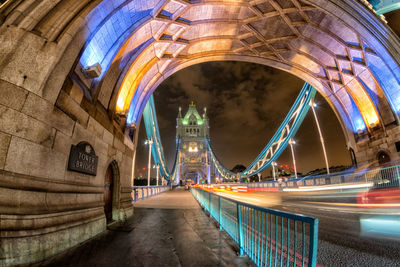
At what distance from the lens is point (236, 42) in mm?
12766

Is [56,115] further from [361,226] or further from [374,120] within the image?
[374,120]

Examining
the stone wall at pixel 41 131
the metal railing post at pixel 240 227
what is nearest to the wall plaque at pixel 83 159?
the stone wall at pixel 41 131

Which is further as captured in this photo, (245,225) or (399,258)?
(245,225)

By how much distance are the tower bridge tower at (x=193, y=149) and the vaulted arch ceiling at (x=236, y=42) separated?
66.5 m

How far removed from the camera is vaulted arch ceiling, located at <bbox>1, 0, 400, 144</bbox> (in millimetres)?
5049

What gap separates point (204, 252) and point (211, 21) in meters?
11.1

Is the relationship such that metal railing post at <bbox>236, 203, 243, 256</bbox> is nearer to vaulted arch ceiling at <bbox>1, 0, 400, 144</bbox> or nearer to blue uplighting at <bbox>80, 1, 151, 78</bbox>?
vaulted arch ceiling at <bbox>1, 0, 400, 144</bbox>

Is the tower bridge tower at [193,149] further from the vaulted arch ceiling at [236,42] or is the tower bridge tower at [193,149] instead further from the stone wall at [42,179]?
the stone wall at [42,179]

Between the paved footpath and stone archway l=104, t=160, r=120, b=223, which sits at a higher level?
stone archway l=104, t=160, r=120, b=223

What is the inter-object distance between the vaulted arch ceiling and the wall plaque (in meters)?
2.00

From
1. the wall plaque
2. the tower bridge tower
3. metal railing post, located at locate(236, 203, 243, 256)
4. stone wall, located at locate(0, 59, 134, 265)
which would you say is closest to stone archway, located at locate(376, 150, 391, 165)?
metal railing post, located at locate(236, 203, 243, 256)

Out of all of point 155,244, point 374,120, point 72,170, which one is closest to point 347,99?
point 374,120

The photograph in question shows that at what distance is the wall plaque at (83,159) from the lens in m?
4.10

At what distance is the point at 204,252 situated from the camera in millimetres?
3266
